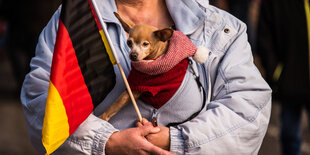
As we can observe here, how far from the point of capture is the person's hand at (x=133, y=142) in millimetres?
2553

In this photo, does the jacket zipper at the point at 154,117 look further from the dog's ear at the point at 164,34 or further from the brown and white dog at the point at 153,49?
the dog's ear at the point at 164,34

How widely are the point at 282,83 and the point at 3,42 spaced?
26.6 feet

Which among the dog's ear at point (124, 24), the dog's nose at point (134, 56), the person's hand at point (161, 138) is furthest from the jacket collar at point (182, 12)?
the person's hand at point (161, 138)

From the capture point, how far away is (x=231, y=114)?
2.70 m

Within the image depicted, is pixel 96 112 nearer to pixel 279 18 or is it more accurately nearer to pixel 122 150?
pixel 122 150

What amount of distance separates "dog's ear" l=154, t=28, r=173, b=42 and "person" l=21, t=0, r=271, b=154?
0.26 m

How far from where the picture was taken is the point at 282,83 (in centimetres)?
517

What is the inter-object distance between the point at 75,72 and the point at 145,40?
0.38 m

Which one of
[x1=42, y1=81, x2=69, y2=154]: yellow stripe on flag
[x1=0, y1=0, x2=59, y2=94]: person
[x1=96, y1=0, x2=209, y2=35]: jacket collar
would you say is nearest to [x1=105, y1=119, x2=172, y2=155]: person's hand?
[x1=42, y1=81, x2=69, y2=154]: yellow stripe on flag

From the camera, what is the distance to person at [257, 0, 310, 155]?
16.5 feet

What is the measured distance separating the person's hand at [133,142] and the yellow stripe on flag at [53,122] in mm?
247

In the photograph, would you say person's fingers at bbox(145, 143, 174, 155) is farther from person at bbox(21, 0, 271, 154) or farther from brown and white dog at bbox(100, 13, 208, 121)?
brown and white dog at bbox(100, 13, 208, 121)

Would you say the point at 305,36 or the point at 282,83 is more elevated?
the point at 305,36

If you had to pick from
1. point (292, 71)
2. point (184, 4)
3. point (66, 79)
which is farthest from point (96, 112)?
point (292, 71)
